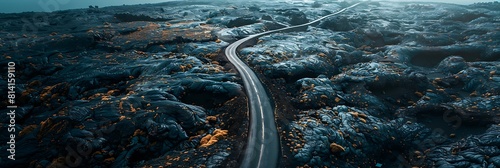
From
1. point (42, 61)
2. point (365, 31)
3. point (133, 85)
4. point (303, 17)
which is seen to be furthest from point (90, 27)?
point (365, 31)

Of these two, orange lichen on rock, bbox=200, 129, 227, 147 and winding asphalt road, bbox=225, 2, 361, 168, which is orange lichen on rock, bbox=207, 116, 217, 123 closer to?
orange lichen on rock, bbox=200, 129, 227, 147

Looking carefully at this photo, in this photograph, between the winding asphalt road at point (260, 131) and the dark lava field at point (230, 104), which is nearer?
the winding asphalt road at point (260, 131)

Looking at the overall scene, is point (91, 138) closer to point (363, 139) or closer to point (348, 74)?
point (363, 139)

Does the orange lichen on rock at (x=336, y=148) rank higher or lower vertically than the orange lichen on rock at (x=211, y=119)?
lower

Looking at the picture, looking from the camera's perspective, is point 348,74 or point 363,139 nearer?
point 363,139

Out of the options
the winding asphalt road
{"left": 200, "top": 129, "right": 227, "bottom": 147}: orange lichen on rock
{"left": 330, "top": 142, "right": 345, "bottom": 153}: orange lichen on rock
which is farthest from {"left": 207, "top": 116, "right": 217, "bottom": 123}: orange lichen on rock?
{"left": 330, "top": 142, "right": 345, "bottom": 153}: orange lichen on rock

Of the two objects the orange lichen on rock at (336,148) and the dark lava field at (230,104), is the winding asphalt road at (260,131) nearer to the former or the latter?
the dark lava field at (230,104)

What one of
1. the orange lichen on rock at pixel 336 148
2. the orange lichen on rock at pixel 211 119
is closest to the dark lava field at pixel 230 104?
the orange lichen on rock at pixel 211 119
